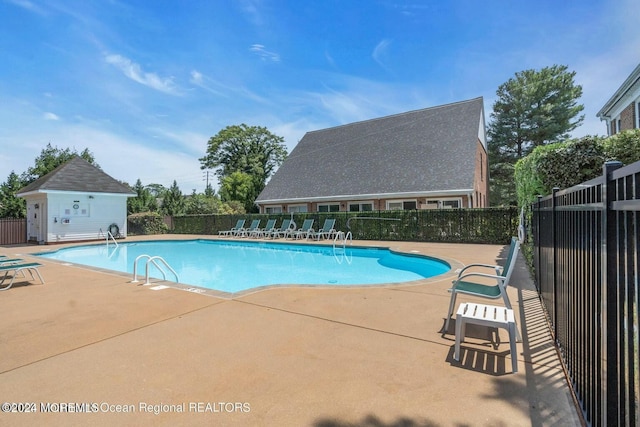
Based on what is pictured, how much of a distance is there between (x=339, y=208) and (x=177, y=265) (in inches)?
421

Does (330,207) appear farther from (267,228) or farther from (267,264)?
(267,264)

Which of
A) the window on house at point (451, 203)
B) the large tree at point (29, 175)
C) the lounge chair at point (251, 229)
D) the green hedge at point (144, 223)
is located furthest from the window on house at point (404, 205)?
the large tree at point (29, 175)

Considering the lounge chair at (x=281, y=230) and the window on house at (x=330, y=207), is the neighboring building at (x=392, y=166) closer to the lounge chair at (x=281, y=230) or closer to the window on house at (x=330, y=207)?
the window on house at (x=330, y=207)

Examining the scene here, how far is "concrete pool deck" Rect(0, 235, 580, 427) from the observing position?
220 cm

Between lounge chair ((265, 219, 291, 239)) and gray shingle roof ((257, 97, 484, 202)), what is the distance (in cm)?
300

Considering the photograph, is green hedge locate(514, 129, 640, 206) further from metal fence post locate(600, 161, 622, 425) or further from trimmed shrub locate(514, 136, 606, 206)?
metal fence post locate(600, 161, 622, 425)

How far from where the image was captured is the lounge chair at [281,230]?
17.4m

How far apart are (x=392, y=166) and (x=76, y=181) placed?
1851 cm

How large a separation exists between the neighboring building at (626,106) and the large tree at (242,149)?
3180 cm

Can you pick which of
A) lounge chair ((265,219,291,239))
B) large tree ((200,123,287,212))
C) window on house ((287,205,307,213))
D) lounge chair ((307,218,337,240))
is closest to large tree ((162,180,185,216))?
window on house ((287,205,307,213))

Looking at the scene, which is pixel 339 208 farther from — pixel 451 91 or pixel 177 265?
pixel 451 91

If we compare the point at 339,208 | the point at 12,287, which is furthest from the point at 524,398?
the point at 339,208

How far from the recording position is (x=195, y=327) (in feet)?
12.6

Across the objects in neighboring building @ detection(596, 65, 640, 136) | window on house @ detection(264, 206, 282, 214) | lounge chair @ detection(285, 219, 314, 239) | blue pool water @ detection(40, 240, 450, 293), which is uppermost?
neighboring building @ detection(596, 65, 640, 136)
